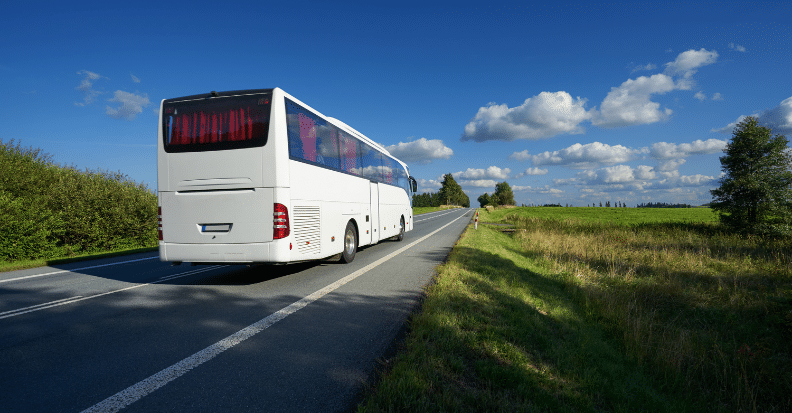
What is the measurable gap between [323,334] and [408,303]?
1.64 m

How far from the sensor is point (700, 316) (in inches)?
297

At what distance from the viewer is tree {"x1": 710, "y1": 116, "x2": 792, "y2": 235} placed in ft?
75.6

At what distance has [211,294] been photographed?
597 centimetres

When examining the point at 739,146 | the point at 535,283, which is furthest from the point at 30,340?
the point at 739,146

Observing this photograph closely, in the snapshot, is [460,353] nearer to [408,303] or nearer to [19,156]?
[408,303]

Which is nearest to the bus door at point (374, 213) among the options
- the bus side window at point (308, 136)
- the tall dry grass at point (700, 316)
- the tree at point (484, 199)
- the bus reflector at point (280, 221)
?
the bus side window at point (308, 136)

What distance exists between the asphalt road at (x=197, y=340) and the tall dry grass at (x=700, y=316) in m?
3.40

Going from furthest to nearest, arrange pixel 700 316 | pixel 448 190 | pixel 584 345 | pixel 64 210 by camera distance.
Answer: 1. pixel 448 190
2. pixel 64 210
3. pixel 700 316
4. pixel 584 345

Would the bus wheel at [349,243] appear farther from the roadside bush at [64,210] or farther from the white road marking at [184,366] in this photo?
the roadside bush at [64,210]

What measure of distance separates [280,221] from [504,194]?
462 feet

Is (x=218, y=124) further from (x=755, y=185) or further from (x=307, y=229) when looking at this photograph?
(x=755, y=185)

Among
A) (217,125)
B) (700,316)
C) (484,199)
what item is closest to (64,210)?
(217,125)

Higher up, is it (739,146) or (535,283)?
(739,146)

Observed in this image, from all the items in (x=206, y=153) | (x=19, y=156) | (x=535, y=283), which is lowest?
(x=535, y=283)
